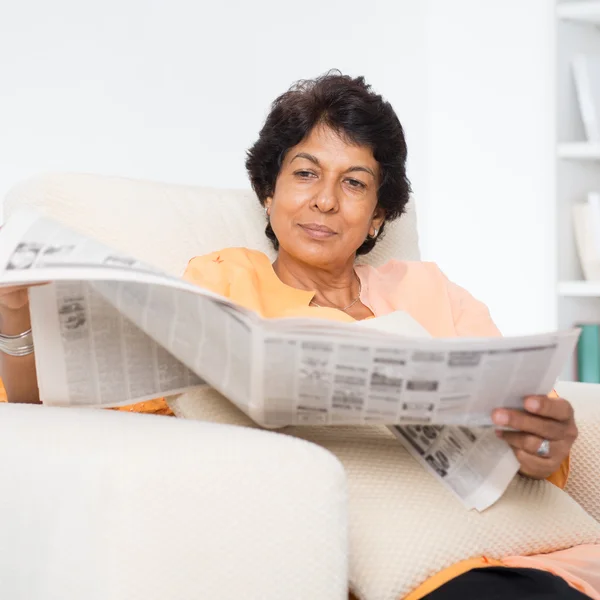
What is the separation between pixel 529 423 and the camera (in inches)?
36.6

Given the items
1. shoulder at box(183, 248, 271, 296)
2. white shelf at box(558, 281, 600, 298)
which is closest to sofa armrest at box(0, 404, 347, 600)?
shoulder at box(183, 248, 271, 296)

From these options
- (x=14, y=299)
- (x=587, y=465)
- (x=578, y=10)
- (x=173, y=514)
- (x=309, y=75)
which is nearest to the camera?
(x=173, y=514)

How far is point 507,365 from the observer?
2.83 feet

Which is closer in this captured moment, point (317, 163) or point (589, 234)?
point (317, 163)

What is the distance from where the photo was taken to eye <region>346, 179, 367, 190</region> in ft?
4.67

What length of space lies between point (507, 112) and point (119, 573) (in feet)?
7.09

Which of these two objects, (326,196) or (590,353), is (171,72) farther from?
(590,353)

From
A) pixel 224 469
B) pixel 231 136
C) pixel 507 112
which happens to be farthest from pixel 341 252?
pixel 507 112

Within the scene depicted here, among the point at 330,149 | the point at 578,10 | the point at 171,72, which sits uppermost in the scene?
the point at 578,10

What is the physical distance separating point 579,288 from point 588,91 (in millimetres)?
557

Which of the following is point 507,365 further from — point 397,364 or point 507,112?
point 507,112

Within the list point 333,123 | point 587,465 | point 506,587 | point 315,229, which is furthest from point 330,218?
point 506,587

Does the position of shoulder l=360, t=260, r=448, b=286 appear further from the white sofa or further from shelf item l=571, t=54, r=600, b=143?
shelf item l=571, t=54, r=600, b=143

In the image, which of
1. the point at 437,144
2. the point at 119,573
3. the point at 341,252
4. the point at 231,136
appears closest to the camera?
the point at 119,573
